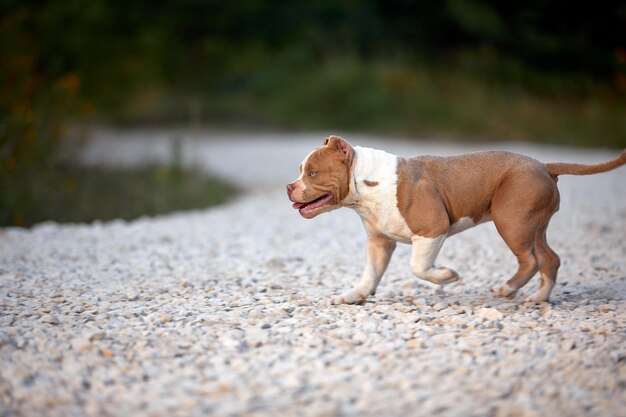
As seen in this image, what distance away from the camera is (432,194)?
413 centimetres

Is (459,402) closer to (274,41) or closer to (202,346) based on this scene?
(202,346)

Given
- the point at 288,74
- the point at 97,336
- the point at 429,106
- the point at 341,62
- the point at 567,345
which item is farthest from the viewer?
the point at 288,74

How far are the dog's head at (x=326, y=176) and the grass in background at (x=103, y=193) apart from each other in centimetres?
540

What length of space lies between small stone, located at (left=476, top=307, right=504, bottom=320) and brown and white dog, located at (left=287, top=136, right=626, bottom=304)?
0.22 meters

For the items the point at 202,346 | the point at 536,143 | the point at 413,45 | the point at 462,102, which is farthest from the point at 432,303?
the point at 413,45

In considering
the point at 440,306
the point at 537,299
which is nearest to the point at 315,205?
the point at 440,306

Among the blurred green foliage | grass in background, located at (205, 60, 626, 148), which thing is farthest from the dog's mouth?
grass in background, located at (205, 60, 626, 148)

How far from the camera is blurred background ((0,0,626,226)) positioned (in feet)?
33.2

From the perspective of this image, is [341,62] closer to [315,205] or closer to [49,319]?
[315,205]

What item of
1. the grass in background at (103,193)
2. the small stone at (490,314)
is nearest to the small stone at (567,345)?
the small stone at (490,314)

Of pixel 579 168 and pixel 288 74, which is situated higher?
→ pixel 288 74

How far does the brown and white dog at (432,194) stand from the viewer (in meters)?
4.09

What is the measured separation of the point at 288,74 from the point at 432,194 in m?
20.2

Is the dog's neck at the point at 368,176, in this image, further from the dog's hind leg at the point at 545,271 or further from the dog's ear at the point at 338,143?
the dog's hind leg at the point at 545,271
